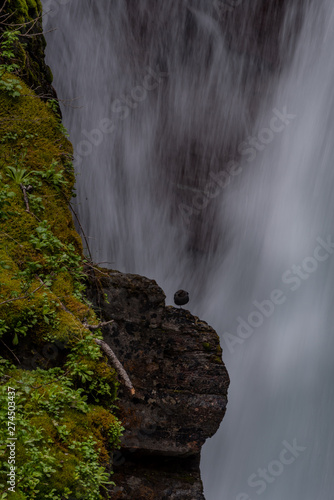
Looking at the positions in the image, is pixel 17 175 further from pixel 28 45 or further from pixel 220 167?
pixel 220 167

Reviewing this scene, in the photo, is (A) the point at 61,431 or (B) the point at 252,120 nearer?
(A) the point at 61,431

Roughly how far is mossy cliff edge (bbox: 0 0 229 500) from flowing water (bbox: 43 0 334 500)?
5052 mm

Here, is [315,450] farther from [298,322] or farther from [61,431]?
[61,431]

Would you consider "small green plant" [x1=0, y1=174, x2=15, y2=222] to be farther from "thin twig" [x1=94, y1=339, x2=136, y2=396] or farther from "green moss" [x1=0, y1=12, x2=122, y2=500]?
"thin twig" [x1=94, y1=339, x2=136, y2=396]

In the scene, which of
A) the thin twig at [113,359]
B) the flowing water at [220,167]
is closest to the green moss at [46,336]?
the thin twig at [113,359]

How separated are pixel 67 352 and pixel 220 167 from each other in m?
13.2

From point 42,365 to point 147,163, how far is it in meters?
10.9

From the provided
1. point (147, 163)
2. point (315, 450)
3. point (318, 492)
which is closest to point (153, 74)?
point (147, 163)

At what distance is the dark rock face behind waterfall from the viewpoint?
594 cm

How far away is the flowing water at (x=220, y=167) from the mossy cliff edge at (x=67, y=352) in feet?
16.6

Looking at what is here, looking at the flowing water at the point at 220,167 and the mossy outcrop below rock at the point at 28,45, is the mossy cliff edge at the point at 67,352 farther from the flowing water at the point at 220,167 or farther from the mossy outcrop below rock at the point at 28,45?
the flowing water at the point at 220,167

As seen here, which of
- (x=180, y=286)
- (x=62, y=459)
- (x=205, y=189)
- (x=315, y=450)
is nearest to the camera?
(x=62, y=459)

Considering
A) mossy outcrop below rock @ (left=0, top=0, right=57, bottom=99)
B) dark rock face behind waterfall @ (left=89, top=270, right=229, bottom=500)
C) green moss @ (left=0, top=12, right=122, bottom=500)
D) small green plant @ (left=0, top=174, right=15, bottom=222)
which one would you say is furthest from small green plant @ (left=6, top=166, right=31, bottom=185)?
dark rock face behind waterfall @ (left=89, top=270, right=229, bottom=500)

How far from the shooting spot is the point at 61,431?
9.73 feet
